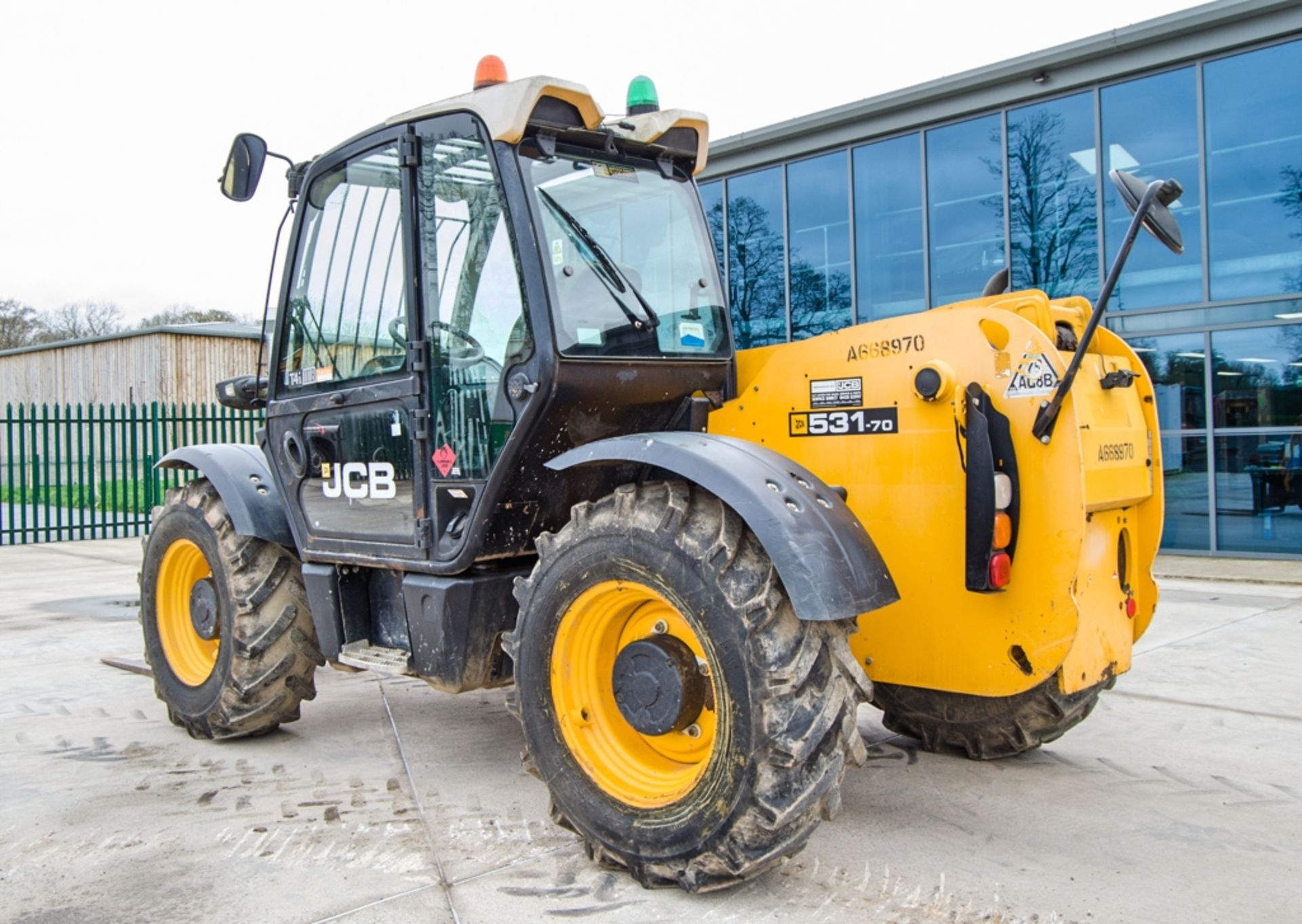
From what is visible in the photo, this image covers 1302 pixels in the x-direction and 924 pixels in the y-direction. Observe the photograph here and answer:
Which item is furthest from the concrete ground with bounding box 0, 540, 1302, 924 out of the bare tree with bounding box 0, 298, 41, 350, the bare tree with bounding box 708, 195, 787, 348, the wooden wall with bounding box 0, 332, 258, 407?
the bare tree with bounding box 0, 298, 41, 350

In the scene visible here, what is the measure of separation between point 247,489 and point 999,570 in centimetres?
327

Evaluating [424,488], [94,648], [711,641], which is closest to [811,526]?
[711,641]

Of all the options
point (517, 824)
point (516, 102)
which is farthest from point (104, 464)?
point (516, 102)

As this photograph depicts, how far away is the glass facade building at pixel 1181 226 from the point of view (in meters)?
11.3

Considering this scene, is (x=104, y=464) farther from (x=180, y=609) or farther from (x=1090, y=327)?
(x=1090, y=327)

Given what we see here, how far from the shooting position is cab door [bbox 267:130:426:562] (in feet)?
14.0

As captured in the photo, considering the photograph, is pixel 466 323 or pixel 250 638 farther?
pixel 250 638

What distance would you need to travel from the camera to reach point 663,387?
4.11 metres

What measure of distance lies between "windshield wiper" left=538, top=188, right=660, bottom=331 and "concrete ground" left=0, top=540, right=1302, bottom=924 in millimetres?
1833

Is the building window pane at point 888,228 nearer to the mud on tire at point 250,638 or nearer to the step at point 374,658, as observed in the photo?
the mud on tire at point 250,638

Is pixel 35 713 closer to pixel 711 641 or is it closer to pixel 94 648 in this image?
pixel 94 648

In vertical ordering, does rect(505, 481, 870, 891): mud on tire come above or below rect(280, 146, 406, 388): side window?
below

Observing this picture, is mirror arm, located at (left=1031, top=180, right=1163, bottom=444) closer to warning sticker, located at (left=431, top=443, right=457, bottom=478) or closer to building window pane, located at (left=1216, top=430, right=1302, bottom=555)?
warning sticker, located at (left=431, top=443, right=457, bottom=478)

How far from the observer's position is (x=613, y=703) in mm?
3646
